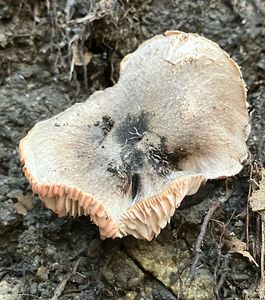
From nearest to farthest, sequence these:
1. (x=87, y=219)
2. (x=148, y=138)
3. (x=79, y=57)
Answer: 1. (x=148, y=138)
2. (x=87, y=219)
3. (x=79, y=57)

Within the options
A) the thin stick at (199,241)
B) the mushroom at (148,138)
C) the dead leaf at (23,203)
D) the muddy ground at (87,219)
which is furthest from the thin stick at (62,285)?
the thin stick at (199,241)

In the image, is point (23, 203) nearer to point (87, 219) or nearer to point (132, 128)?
point (87, 219)

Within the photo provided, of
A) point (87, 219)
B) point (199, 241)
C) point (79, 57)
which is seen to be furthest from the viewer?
point (79, 57)

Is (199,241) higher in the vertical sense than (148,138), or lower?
lower

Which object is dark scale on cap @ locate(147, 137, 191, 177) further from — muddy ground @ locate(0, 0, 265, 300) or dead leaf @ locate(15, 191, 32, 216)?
dead leaf @ locate(15, 191, 32, 216)

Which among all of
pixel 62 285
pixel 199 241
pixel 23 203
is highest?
pixel 199 241

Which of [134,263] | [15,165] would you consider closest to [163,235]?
[134,263]

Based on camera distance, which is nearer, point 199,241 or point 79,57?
point 199,241

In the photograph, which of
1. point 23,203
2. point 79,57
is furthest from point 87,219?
point 79,57
